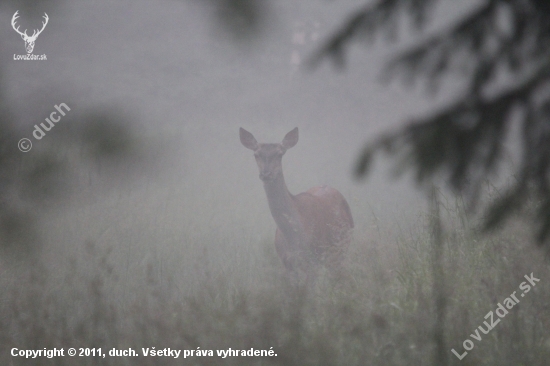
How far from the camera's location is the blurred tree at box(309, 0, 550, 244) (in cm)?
96

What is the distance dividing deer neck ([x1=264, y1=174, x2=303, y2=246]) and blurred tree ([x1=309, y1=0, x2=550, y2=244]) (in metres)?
4.34

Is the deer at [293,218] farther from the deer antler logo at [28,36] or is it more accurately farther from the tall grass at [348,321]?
the deer antler logo at [28,36]

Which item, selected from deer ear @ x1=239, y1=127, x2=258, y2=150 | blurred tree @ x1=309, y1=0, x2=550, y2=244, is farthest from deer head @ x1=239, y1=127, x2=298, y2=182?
blurred tree @ x1=309, y1=0, x2=550, y2=244

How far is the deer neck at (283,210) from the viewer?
5.46 metres

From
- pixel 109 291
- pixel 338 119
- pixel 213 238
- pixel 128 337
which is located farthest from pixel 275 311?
pixel 338 119

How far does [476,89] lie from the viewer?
1.02 meters

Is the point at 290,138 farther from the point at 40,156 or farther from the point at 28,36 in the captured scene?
the point at 40,156

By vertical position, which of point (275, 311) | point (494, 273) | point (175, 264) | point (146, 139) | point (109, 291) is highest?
point (175, 264)

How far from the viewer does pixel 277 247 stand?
18.8ft

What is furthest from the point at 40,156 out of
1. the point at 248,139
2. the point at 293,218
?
the point at 248,139

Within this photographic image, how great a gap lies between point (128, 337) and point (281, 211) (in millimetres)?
3171

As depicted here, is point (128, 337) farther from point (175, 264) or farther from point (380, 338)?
point (175, 264)

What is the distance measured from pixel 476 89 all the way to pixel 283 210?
463 cm

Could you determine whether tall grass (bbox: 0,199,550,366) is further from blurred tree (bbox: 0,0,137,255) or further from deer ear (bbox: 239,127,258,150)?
deer ear (bbox: 239,127,258,150)
